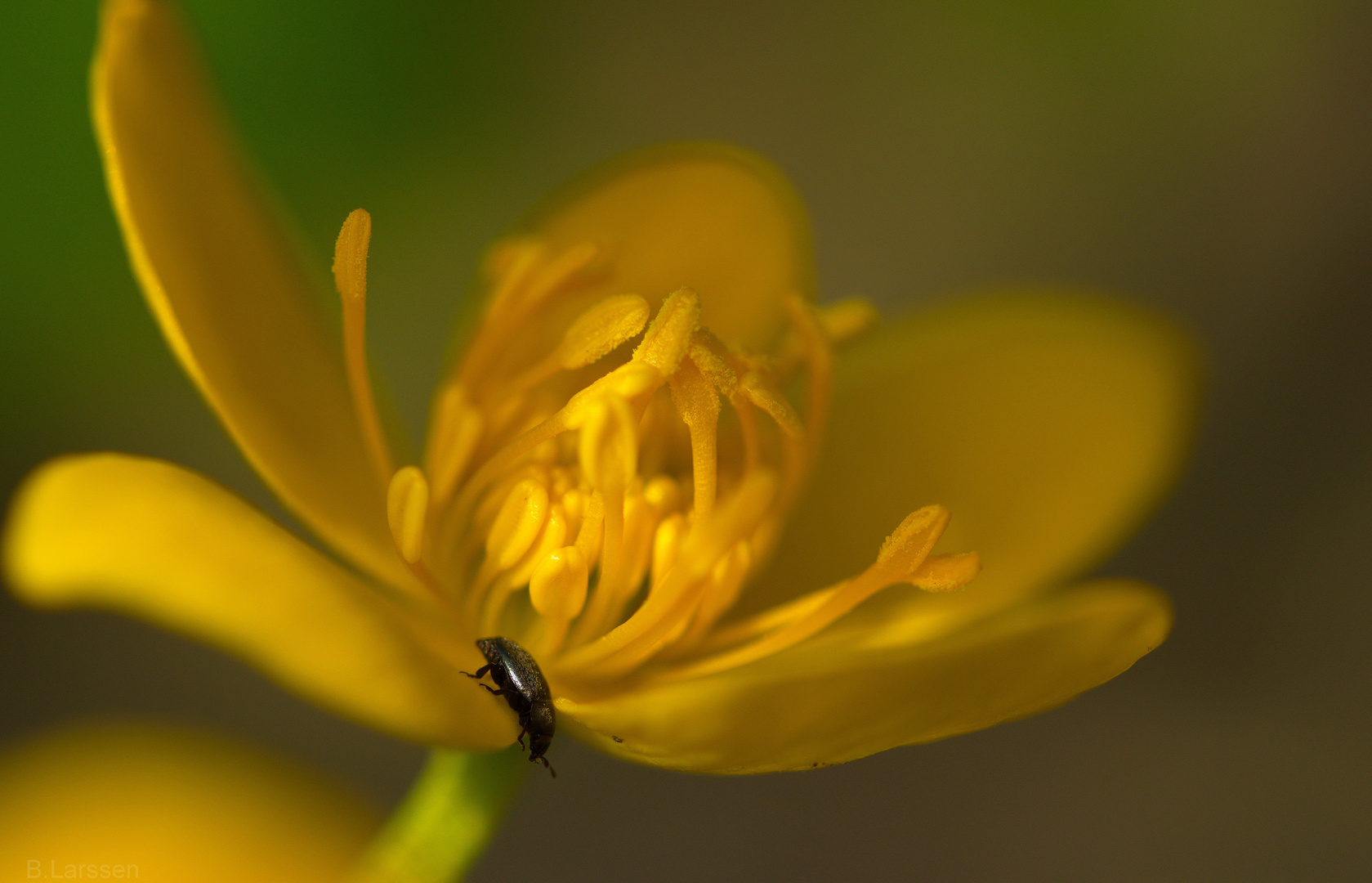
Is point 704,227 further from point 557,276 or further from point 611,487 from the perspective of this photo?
point 611,487

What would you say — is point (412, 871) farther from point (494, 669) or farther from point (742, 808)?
point (742, 808)

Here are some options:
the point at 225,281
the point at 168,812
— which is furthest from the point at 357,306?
the point at 168,812

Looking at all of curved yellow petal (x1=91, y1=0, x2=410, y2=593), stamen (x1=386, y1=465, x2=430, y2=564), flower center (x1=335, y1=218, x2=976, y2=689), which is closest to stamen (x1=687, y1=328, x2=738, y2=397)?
flower center (x1=335, y1=218, x2=976, y2=689)

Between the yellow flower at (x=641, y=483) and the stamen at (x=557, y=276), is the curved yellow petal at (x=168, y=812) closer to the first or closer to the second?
the yellow flower at (x=641, y=483)

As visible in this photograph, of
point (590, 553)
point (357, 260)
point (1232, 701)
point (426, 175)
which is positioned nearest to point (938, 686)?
point (590, 553)

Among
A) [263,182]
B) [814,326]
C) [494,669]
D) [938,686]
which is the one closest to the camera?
[938,686]

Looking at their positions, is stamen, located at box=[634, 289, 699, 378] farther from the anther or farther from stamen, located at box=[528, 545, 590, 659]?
stamen, located at box=[528, 545, 590, 659]
